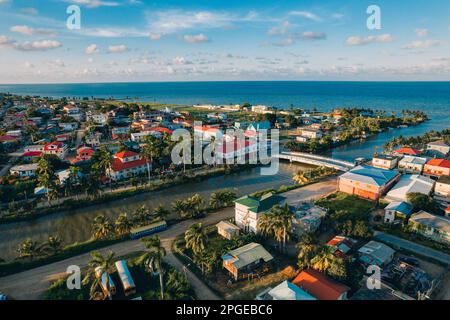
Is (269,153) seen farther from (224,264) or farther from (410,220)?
(224,264)

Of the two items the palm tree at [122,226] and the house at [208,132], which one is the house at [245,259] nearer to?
the palm tree at [122,226]

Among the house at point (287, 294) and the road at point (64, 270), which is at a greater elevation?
the house at point (287, 294)

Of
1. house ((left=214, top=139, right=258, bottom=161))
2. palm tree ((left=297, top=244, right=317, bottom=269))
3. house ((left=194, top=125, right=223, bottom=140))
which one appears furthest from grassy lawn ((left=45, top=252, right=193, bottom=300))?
house ((left=194, top=125, right=223, bottom=140))

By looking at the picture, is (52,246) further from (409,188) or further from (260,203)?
(409,188)

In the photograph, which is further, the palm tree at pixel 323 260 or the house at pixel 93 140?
the house at pixel 93 140

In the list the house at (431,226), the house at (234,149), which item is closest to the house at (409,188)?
the house at (431,226)

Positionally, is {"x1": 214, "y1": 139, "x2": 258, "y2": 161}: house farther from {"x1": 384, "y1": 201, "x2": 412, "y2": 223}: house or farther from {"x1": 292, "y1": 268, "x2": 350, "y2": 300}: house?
{"x1": 292, "y1": 268, "x2": 350, "y2": 300}: house
